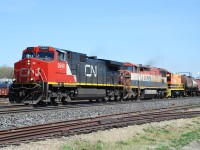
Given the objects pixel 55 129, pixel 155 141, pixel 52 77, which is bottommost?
pixel 155 141

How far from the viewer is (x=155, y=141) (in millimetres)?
10781

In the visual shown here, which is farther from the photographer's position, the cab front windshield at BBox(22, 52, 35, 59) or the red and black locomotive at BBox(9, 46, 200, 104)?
the cab front windshield at BBox(22, 52, 35, 59)

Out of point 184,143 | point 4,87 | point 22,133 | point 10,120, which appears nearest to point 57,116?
point 10,120

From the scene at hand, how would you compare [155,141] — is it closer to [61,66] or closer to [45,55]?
[61,66]

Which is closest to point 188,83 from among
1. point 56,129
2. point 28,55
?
point 28,55

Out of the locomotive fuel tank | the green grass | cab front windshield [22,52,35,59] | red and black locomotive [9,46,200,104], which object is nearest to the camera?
the green grass

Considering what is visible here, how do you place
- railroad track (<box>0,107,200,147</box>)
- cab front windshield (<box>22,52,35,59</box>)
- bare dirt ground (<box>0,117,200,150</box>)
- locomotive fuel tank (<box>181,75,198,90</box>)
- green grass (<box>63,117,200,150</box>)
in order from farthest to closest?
1. locomotive fuel tank (<box>181,75,198,90</box>)
2. cab front windshield (<box>22,52,35,59</box>)
3. green grass (<box>63,117,200,150</box>)
4. railroad track (<box>0,107,200,147</box>)
5. bare dirt ground (<box>0,117,200,150</box>)

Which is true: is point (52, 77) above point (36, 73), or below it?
below

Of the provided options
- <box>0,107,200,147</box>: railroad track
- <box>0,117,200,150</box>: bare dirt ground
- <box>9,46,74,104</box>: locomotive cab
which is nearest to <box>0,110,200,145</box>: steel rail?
<box>0,107,200,147</box>: railroad track

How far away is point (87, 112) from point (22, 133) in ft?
26.2

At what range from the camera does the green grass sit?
9.30 metres

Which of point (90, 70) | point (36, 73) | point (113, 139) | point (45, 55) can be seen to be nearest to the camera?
point (113, 139)

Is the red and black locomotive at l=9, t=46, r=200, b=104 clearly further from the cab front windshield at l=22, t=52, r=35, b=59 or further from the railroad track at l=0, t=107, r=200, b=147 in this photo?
the railroad track at l=0, t=107, r=200, b=147

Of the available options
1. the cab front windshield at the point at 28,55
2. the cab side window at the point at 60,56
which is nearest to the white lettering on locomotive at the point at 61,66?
the cab side window at the point at 60,56
